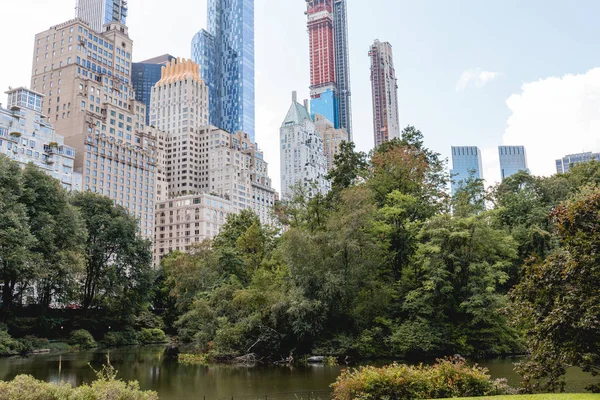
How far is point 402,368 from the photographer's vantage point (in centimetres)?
1850

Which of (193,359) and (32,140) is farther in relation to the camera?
(32,140)

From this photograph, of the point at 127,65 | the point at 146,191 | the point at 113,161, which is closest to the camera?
the point at 113,161

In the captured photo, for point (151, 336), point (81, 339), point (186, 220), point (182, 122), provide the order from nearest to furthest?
point (81, 339)
point (151, 336)
point (186, 220)
point (182, 122)

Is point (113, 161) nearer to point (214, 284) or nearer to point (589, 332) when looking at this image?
point (214, 284)

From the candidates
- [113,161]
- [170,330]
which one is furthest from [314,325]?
[113,161]

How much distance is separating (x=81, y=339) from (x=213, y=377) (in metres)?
32.1

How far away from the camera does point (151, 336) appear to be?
6738 cm

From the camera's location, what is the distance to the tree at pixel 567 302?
689 inches

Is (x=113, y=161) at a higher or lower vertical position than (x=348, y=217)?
higher

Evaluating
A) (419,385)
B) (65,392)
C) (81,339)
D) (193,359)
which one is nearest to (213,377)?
(193,359)

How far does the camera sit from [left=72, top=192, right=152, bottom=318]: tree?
63.2m

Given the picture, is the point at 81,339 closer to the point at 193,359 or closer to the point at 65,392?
the point at 193,359

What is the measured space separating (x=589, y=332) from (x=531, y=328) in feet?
8.25

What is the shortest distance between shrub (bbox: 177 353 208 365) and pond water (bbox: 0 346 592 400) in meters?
0.82
